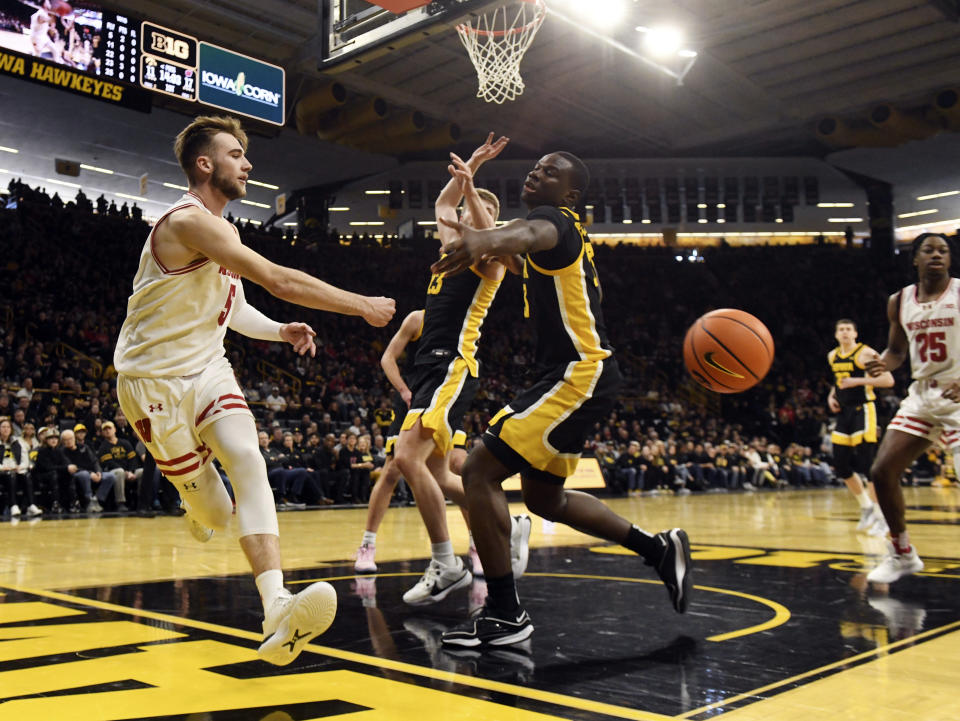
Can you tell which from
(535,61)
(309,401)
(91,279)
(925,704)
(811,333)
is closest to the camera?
(925,704)

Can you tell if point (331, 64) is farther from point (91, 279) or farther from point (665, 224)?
point (665, 224)

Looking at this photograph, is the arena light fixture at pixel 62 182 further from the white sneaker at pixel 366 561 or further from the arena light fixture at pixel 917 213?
the arena light fixture at pixel 917 213

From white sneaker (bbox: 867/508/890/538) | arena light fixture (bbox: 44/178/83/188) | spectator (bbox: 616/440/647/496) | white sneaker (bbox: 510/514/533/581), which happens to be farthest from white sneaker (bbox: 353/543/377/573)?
arena light fixture (bbox: 44/178/83/188)

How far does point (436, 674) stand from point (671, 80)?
20075 mm

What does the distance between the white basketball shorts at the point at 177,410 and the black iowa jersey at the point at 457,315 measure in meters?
1.88

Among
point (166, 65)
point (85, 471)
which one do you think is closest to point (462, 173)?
point (85, 471)

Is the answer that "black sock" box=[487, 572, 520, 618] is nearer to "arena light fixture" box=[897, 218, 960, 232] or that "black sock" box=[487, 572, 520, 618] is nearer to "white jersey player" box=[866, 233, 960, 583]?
"white jersey player" box=[866, 233, 960, 583]

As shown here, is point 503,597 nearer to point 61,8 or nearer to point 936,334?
point 936,334

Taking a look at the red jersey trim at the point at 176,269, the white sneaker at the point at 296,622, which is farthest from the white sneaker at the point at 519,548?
the red jersey trim at the point at 176,269

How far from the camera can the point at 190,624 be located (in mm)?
3445

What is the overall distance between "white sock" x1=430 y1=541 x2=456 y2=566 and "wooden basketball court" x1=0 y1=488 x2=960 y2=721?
205mm

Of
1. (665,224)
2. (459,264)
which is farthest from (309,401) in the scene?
(665,224)

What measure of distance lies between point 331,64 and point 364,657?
742 cm

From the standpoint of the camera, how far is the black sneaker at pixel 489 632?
3.11 m
